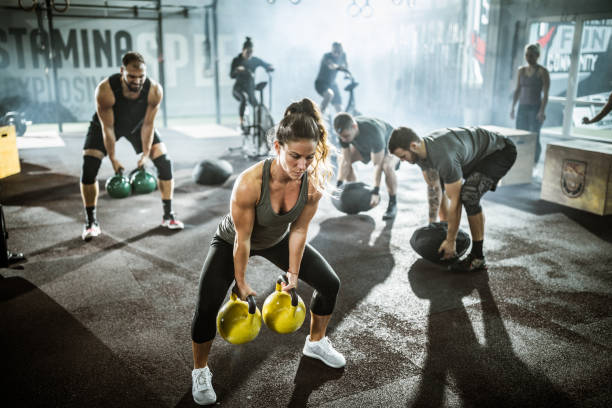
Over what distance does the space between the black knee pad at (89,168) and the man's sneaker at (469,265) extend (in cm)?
280

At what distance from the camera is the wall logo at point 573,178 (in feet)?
16.3

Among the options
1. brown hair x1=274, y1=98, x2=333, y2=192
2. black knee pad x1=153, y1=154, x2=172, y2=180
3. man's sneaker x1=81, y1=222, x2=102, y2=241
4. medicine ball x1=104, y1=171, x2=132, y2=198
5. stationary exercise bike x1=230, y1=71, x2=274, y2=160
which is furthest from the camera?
stationary exercise bike x1=230, y1=71, x2=274, y2=160

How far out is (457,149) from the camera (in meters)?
3.26

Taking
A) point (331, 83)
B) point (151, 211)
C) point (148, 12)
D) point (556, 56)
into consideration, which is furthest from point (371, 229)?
point (148, 12)

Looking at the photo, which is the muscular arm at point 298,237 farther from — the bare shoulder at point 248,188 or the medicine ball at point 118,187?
the medicine ball at point 118,187

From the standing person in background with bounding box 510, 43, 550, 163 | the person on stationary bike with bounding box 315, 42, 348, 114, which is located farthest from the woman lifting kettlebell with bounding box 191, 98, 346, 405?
the person on stationary bike with bounding box 315, 42, 348, 114

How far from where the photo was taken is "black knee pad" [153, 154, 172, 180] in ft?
14.1

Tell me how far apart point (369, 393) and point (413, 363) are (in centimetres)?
34

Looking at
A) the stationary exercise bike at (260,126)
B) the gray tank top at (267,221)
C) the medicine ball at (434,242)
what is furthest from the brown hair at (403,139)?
the stationary exercise bike at (260,126)

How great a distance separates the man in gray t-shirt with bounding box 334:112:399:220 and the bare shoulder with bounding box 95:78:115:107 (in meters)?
1.82

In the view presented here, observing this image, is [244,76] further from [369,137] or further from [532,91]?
[532,91]

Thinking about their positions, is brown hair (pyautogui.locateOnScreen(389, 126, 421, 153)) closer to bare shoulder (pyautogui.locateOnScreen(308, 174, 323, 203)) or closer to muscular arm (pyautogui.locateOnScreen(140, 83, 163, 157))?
bare shoulder (pyautogui.locateOnScreen(308, 174, 323, 203))

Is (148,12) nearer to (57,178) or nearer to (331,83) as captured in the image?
(331,83)

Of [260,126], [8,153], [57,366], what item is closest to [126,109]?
[57,366]
